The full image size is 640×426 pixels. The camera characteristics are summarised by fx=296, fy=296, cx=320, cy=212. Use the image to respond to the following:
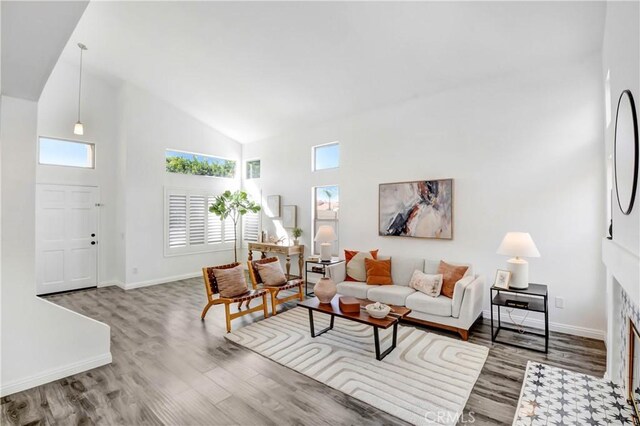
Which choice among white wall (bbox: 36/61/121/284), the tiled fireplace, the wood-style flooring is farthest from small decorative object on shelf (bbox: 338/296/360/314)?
white wall (bbox: 36/61/121/284)

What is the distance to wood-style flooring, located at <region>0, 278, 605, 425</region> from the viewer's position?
2.17 metres

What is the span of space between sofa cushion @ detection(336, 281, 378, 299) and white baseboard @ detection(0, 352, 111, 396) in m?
2.92

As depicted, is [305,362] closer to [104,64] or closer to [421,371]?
[421,371]

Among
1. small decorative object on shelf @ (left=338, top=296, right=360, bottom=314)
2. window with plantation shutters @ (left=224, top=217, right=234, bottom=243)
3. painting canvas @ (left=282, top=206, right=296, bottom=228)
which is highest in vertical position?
painting canvas @ (left=282, top=206, right=296, bottom=228)

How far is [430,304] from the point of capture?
3670 millimetres

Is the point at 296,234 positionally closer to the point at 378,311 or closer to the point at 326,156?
the point at 326,156

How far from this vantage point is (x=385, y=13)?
3.11 metres

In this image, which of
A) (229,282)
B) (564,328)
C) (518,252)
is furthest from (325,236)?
(564,328)

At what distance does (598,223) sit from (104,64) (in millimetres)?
7915

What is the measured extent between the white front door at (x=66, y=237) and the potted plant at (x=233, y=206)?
2287mm

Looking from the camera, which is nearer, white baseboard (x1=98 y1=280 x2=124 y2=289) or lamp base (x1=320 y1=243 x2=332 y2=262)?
lamp base (x1=320 y1=243 x2=332 y2=262)

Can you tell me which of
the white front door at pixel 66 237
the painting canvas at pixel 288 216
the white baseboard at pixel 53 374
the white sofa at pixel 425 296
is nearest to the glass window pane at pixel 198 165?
the white front door at pixel 66 237

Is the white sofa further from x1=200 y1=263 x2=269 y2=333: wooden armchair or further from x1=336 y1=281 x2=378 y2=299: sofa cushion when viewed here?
x1=200 y1=263 x2=269 y2=333: wooden armchair

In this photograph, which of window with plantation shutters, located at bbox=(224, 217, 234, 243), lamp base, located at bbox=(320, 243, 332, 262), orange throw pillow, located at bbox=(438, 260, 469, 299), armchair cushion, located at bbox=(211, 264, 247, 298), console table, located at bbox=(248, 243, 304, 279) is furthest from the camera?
window with plantation shutters, located at bbox=(224, 217, 234, 243)
